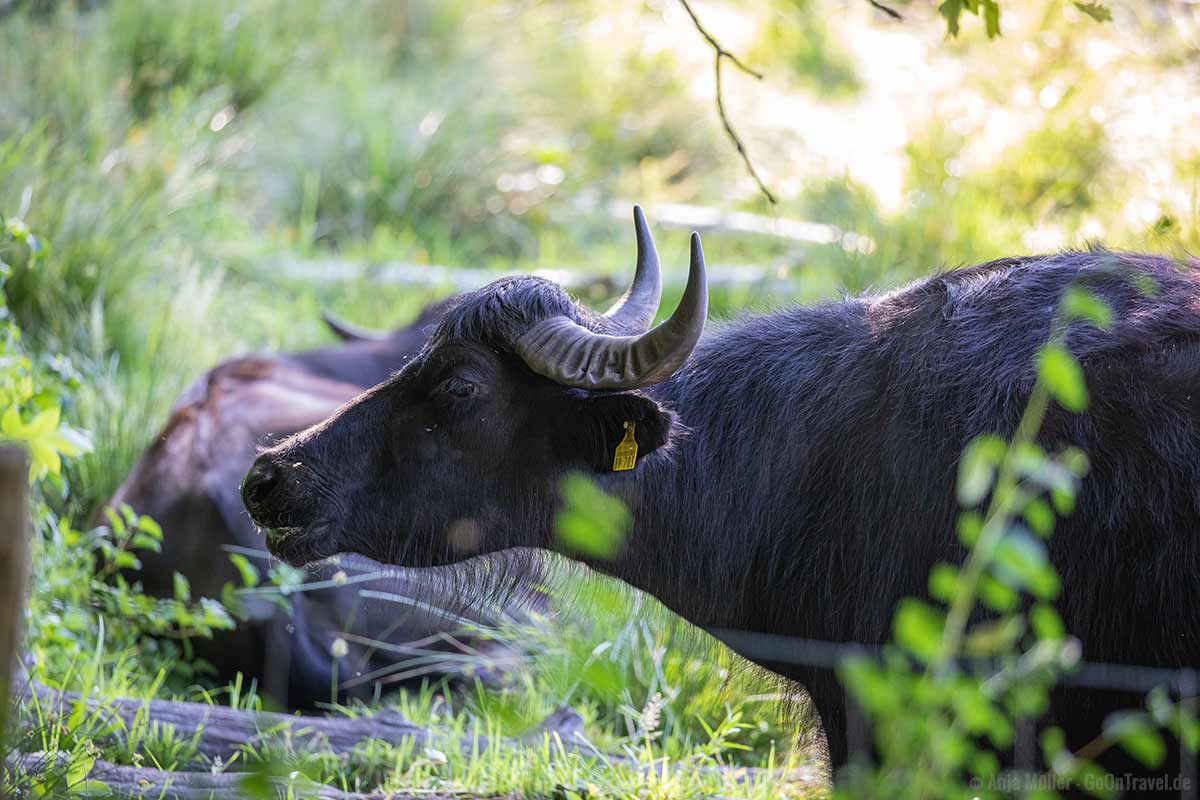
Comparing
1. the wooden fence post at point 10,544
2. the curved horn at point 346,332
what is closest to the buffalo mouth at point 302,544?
the wooden fence post at point 10,544

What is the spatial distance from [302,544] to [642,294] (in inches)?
55.1

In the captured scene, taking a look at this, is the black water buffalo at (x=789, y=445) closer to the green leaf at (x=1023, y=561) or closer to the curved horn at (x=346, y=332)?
the green leaf at (x=1023, y=561)

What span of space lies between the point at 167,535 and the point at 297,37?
27.2 ft

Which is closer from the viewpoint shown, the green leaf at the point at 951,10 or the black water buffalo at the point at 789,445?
the black water buffalo at the point at 789,445

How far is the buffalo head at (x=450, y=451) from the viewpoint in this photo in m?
4.02

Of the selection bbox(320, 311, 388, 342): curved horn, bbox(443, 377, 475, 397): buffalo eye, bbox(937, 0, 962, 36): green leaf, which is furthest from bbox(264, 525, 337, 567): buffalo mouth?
bbox(320, 311, 388, 342): curved horn

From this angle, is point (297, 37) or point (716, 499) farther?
point (297, 37)

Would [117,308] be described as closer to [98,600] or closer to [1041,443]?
[98,600]

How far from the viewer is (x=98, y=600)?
549cm

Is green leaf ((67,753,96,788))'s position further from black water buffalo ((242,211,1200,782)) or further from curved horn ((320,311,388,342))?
curved horn ((320,311,388,342))

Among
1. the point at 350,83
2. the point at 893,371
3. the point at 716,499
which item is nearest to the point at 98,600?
the point at 716,499

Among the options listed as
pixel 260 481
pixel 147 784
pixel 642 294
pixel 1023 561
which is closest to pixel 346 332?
pixel 642 294

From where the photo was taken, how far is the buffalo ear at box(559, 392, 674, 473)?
3.91m

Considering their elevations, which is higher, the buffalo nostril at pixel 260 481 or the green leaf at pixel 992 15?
the green leaf at pixel 992 15
